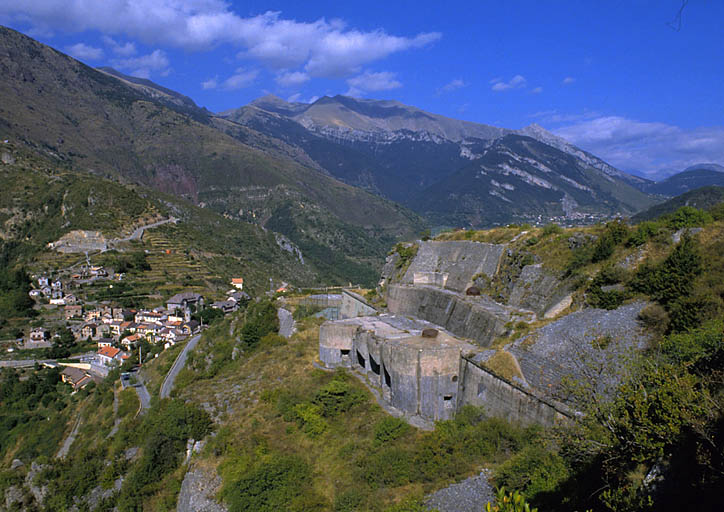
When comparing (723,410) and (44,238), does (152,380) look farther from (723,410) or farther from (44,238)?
(44,238)

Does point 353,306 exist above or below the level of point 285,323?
above

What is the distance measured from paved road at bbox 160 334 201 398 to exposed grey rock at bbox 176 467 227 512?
15.8 m

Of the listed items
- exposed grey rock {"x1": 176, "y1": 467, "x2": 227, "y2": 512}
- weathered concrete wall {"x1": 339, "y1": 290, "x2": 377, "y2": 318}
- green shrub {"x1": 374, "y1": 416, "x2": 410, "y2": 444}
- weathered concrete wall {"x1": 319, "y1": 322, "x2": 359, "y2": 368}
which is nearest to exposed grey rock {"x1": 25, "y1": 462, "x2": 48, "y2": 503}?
exposed grey rock {"x1": 176, "y1": 467, "x2": 227, "y2": 512}

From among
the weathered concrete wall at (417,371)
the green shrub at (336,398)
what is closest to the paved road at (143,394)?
the green shrub at (336,398)

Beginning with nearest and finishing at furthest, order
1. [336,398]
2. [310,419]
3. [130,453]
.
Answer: [310,419], [336,398], [130,453]

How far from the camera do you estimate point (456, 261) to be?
3152 cm

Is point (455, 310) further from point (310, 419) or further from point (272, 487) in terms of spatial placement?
point (272, 487)

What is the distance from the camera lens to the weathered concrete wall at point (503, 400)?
44.9 ft

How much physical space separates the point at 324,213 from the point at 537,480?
149544 millimetres

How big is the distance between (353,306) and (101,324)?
39.4 meters

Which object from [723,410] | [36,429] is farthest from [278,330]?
[723,410]

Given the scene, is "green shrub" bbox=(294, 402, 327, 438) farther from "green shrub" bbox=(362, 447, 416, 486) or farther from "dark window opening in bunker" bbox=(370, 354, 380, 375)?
"dark window opening in bunker" bbox=(370, 354, 380, 375)

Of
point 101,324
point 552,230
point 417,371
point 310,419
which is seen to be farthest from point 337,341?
point 101,324

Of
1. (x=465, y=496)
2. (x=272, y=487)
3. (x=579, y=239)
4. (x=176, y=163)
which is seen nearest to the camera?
(x=465, y=496)
